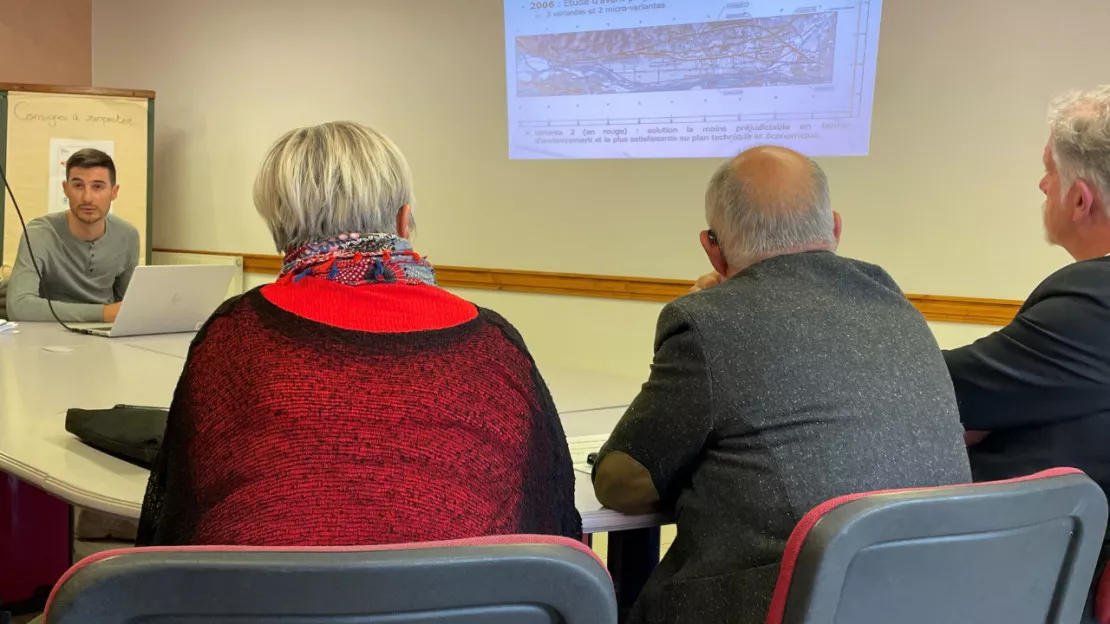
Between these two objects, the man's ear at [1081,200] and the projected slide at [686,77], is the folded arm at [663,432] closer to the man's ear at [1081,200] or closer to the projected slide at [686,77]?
the man's ear at [1081,200]

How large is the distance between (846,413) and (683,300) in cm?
27

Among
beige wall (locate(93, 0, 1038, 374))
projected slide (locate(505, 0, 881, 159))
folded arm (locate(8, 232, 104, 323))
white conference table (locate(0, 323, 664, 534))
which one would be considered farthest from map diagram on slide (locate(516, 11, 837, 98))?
folded arm (locate(8, 232, 104, 323))

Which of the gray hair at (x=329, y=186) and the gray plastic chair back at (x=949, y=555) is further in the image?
the gray hair at (x=329, y=186)

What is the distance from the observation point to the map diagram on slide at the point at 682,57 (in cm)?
357

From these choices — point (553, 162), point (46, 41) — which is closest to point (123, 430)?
point (553, 162)

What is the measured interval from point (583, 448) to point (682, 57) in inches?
95.5

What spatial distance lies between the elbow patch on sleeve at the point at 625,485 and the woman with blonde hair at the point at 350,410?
0.26ft

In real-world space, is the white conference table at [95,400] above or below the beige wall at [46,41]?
below

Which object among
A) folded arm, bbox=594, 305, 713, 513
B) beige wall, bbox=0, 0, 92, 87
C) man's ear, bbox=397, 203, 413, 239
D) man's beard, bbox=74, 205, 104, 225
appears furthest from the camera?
beige wall, bbox=0, 0, 92, 87

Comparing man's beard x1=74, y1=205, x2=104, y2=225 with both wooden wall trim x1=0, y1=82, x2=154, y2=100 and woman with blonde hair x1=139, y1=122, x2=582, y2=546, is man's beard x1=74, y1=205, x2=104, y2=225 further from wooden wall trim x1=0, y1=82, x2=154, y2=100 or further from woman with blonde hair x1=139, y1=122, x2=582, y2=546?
→ woman with blonde hair x1=139, y1=122, x2=582, y2=546

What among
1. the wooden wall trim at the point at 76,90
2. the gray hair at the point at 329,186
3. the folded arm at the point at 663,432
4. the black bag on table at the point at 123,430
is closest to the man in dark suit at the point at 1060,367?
the folded arm at the point at 663,432

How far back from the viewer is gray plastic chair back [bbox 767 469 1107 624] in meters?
1.02

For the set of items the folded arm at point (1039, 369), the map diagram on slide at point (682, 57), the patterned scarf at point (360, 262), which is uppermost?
the map diagram on slide at point (682, 57)

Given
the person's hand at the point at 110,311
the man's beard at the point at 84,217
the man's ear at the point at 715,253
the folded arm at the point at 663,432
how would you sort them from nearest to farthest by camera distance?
the folded arm at the point at 663,432, the man's ear at the point at 715,253, the person's hand at the point at 110,311, the man's beard at the point at 84,217
